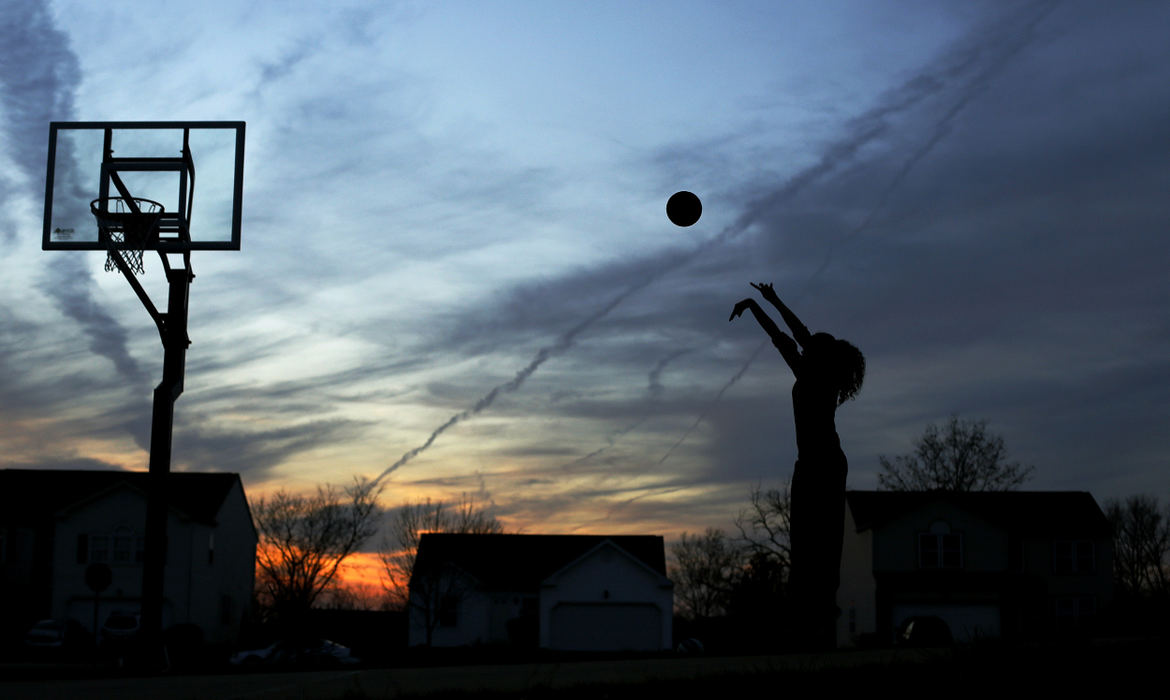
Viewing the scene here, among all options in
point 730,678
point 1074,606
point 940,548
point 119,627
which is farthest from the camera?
point 1074,606

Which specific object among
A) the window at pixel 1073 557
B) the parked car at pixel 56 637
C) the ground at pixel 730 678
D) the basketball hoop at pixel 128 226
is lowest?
the parked car at pixel 56 637

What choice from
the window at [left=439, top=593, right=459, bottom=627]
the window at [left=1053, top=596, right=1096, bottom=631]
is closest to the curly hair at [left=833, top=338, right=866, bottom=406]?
the window at [left=1053, top=596, right=1096, bottom=631]

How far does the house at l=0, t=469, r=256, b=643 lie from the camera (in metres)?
54.1

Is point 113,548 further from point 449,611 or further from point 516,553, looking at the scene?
point 516,553

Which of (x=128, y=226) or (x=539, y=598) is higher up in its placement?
(x=128, y=226)

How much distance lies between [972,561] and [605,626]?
17.8 meters

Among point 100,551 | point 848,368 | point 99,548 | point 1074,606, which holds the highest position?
point 848,368

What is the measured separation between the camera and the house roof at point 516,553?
207ft

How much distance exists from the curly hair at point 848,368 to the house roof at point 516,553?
52.2 meters

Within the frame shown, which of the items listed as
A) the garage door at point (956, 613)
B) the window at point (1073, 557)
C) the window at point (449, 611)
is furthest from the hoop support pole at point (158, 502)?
the window at point (1073, 557)

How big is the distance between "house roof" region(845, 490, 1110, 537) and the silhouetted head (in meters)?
45.5

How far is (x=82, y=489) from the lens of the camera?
60.5m

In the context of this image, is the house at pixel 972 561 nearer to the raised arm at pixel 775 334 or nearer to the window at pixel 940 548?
the window at pixel 940 548

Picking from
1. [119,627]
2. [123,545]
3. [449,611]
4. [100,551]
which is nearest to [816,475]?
[119,627]
